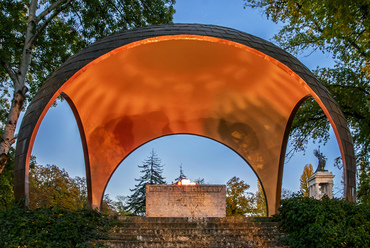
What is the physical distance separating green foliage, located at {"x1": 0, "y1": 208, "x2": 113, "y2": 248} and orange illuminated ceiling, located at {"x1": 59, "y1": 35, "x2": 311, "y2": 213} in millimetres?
4637

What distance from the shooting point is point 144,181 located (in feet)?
112

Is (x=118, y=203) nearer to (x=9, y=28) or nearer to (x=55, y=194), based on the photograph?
(x=55, y=194)

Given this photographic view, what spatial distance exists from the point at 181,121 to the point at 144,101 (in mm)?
1725

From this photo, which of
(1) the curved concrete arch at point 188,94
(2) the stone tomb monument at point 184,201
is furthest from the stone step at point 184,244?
(2) the stone tomb monument at point 184,201

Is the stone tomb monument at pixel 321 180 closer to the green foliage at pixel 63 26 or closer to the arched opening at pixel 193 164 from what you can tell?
the green foliage at pixel 63 26

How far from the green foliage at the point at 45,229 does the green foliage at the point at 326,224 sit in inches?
142

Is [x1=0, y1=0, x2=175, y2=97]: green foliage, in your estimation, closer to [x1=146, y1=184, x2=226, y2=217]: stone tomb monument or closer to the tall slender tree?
the tall slender tree

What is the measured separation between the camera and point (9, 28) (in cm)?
1184

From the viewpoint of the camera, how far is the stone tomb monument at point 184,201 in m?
10.8

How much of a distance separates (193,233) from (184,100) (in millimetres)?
7108

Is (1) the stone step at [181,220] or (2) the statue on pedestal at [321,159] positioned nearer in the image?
(1) the stone step at [181,220]


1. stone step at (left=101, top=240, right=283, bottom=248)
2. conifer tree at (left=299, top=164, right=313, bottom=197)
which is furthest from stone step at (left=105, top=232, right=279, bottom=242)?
conifer tree at (left=299, top=164, right=313, bottom=197)

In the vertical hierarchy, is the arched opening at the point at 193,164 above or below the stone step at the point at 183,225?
above

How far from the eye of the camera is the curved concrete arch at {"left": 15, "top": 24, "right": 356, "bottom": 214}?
8.52 meters
